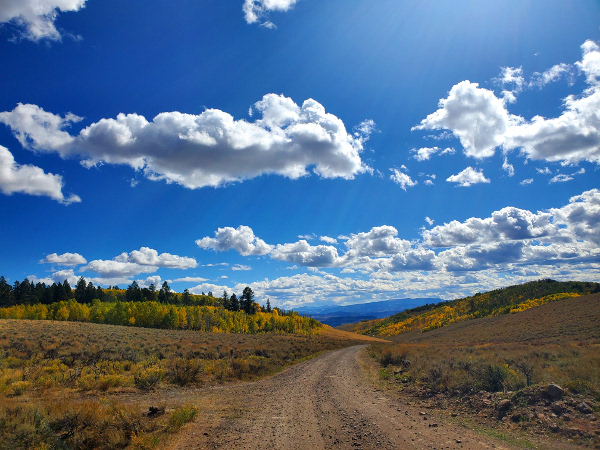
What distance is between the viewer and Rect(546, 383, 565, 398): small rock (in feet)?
29.2

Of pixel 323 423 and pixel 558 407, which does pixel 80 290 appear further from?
pixel 558 407

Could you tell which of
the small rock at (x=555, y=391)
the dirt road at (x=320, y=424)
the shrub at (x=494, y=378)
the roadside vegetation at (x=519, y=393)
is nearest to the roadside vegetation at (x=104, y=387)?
the dirt road at (x=320, y=424)

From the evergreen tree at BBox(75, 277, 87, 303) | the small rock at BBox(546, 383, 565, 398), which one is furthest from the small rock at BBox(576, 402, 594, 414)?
the evergreen tree at BBox(75, 277, 87, 303)

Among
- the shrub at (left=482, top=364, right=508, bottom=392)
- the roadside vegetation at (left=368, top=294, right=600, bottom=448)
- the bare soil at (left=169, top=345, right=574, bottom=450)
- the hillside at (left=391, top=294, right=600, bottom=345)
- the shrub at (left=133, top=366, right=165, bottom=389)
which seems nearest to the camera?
the bare soil at (left=169, top=345, right=574, bottom=450)

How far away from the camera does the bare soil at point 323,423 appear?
7.71 meters

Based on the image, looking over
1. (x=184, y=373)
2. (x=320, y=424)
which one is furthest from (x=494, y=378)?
(x=184, y=373)

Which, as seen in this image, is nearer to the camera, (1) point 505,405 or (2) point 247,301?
(1) point 505,405

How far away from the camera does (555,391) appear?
895 centimetres

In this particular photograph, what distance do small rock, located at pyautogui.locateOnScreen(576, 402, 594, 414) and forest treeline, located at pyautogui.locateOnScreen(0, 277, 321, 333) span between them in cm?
8157

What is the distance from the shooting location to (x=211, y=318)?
3310 inches

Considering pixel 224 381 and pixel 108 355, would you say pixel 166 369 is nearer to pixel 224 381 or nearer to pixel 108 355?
pixel 224 381

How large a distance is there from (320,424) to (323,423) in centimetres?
15

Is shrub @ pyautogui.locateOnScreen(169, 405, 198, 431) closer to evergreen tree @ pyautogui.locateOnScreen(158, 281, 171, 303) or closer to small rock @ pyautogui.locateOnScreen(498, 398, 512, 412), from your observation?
small rock @ pyautogui.locateOnScreen(498, 398, 512, 412)

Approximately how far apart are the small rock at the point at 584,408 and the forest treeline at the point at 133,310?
81.6 m
